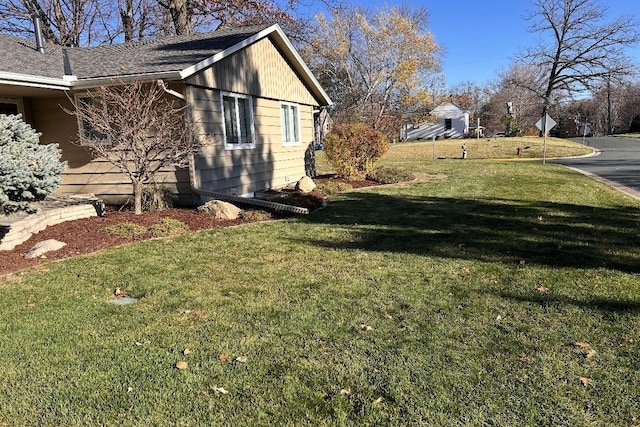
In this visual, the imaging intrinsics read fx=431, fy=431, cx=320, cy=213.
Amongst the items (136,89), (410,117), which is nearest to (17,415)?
(136,89)

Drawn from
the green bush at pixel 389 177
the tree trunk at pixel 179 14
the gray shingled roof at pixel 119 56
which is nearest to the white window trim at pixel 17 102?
the gray shingled roof at pixel 119 56

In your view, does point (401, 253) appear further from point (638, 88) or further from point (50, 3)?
point (638, 88)

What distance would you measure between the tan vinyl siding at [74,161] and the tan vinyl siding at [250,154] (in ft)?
6.22

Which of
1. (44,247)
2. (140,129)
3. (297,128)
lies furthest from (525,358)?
(297,128)

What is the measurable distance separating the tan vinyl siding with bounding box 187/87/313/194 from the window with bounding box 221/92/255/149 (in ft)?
0.69

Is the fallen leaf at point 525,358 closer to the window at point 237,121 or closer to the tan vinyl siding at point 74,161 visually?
the window at point 237,121

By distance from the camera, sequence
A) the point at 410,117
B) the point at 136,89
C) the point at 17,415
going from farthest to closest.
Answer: the point at 410,117 < the point at 136,89 < the point at 17,415

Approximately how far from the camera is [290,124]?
1388cm

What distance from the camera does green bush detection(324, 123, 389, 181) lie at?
43.5 feet

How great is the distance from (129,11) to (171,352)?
25.0 metres

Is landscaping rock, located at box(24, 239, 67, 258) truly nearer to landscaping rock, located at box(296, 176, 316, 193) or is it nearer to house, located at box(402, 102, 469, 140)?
landscaping rock, located at box(296, 176, 316, 193)

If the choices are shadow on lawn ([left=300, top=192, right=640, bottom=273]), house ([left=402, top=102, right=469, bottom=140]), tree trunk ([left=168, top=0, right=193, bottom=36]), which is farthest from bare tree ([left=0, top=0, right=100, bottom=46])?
house ([left=402, top=102, right=469, bottom=140])

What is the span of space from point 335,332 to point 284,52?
438 inches

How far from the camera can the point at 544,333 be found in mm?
3395
